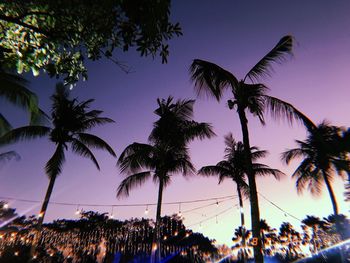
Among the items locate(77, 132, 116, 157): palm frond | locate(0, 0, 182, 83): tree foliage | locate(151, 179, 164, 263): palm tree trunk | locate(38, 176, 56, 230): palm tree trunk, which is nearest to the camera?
locate(0, 0, 182, 83): tree foliage

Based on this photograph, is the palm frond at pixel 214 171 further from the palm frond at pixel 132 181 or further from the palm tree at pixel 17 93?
the palm tree at pixel 17 93

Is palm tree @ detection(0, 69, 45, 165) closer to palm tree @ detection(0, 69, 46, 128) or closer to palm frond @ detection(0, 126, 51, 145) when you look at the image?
palm tree @ detection(0, 69, 46, 128)

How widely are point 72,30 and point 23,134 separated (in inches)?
478

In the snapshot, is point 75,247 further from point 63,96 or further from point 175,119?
point 175,119

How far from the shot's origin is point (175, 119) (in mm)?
14133

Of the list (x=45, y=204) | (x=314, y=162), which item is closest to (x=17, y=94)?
(x=45, y=204)

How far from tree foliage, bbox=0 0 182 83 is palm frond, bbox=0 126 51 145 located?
A: 1090 centimetres

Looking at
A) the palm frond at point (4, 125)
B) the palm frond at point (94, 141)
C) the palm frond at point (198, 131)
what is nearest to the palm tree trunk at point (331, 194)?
the palm frond at point (198, 131)

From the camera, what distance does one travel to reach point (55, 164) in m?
12.8

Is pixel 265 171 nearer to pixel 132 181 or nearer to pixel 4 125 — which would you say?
pixel 132 181

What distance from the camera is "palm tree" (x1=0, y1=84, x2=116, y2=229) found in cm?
1295

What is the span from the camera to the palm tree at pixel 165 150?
44.7 feet

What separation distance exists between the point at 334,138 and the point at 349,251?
11.5m

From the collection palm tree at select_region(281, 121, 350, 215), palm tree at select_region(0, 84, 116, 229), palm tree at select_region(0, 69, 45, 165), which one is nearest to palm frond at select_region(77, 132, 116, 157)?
palm tree at select_region(0, 84, 116, 229)
